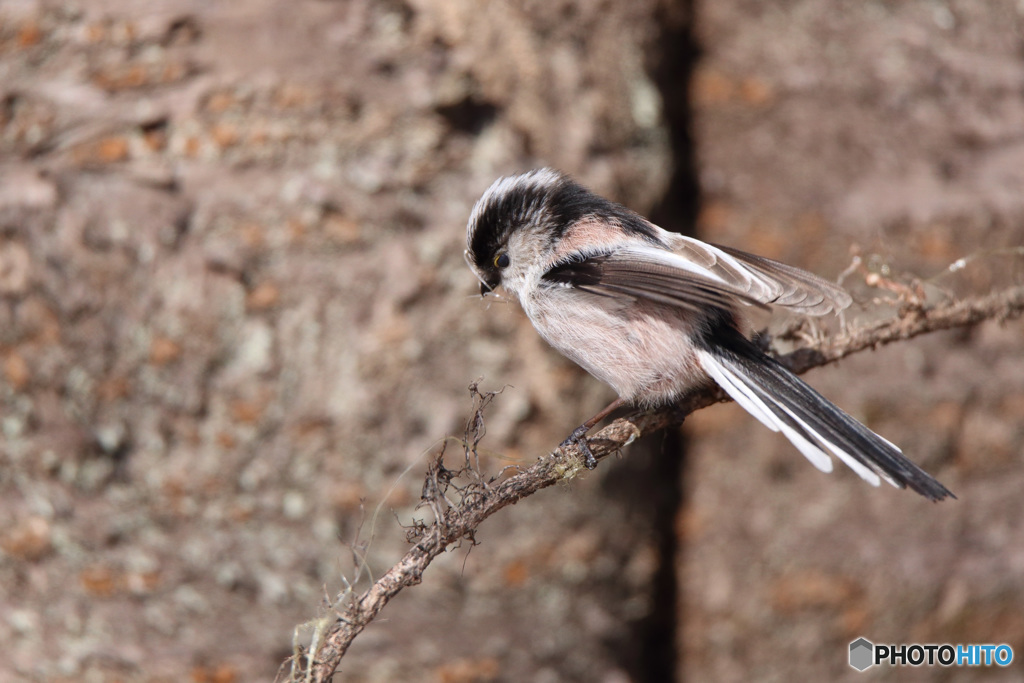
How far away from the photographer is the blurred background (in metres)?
3.41

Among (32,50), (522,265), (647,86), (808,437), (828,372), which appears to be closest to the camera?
(808,437)

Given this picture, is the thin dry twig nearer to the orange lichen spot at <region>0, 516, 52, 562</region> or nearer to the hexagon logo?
the orange lichen spot at <region>0, 516, 52, 562</region>

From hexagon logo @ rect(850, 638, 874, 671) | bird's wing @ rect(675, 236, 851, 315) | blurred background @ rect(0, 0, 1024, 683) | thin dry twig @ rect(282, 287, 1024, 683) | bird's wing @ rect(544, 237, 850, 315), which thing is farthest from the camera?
hexagon logo @ rect(850, 638, 874, 671)

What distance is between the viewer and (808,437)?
188cm

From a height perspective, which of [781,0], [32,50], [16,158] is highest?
[32,50]

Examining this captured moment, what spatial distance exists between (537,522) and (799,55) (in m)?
2.90

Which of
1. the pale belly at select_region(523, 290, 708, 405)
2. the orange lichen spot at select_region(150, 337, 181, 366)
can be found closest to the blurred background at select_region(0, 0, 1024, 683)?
the orange lichen spot at select_region(150, 337, 181, 366)

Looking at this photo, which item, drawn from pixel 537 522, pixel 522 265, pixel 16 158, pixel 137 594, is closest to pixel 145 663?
pixel 137 594

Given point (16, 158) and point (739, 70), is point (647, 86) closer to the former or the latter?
point (739, 70)

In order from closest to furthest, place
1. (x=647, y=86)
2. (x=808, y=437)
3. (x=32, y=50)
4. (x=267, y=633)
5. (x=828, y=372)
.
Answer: (x=808, y=437) → (x=32, y=50) → (x=267, y=633) → (x=647, y=86) → (x=828, y=372)

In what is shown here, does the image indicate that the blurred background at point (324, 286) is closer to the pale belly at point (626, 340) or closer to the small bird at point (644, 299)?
the small bird at point (644, 299)

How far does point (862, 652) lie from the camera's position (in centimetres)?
434

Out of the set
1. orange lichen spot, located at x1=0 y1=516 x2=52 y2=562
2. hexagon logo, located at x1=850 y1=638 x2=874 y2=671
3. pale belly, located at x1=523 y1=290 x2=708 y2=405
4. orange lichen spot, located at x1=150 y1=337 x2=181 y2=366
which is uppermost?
pale belly, located at x1=523 y1=290 x2=708 y2=405

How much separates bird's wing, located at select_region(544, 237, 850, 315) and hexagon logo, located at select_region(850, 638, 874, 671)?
3.02 meters
